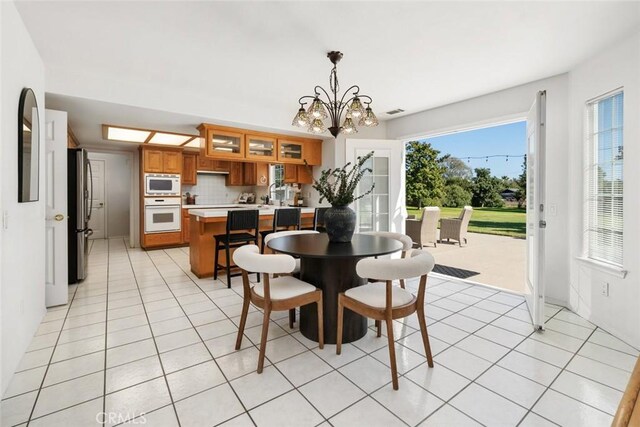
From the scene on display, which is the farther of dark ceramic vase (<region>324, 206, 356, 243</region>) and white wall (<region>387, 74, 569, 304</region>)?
white wall (<region>387, 74, 569, 304</region>)

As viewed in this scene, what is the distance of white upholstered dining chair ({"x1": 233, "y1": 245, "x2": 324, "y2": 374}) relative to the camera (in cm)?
195

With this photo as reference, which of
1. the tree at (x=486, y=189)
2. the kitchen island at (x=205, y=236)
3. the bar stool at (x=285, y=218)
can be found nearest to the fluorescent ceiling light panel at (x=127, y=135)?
the kitchen island at (x=205, y=236)

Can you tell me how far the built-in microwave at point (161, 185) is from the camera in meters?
6.06

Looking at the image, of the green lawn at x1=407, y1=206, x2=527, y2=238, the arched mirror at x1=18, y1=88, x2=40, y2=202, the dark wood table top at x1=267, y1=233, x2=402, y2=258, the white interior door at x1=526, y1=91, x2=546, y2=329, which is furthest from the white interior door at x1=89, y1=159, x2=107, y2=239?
the green lawn at x1=407, y1=206, x2=527, y2=238

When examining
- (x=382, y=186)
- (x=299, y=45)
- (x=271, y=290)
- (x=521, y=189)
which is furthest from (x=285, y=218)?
(x=521, y=189)

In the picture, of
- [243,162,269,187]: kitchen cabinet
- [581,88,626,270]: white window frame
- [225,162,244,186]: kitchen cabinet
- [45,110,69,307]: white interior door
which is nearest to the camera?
[581,88,626,270]: white window frame

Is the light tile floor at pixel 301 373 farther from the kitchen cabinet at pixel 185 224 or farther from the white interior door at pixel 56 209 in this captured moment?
the kitchen cabinet at pixel 185 224

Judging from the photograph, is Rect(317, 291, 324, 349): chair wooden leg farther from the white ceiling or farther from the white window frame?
the white window frame

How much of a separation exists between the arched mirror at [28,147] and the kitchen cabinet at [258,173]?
4.44 metres

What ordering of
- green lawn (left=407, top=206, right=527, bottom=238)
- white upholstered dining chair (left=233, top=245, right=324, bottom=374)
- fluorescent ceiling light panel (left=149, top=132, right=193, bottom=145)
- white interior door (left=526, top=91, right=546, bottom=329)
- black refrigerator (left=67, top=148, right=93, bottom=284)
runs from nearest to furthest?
white upholstered dining chair (left=233, top=245, right=324, bottom=374), white interior door (left=526, top=91, right=546, bottom=329), black refrigerator (left=67, top=148, right=93, bottom=284), fluorescent ceiling light panel (left=149, top=132, right=193, bottom=145), green lawn (left=407, top=206, right=527, bottom=238)

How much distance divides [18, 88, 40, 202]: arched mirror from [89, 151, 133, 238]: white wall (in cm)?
588

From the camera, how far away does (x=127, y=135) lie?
5238 millimetres

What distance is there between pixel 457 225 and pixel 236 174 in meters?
5.40

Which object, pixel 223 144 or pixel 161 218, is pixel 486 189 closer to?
pixel 223 144
